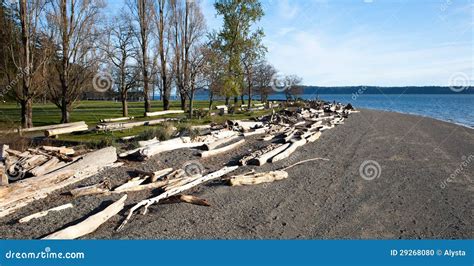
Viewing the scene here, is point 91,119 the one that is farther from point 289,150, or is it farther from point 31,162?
point 289,150

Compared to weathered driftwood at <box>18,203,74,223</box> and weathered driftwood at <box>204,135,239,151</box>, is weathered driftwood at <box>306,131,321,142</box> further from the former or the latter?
weathered driftwood at <box>18,203,74,223</box>

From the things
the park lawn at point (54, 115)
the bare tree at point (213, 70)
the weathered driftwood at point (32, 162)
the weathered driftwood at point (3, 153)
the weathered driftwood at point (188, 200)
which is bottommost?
the weathered driftwood at point (188, 200)

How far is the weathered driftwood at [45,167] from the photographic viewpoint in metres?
9.33

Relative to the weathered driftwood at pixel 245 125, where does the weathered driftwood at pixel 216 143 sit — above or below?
below

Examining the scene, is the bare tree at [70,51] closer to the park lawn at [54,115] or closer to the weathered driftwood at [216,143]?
the park lawn at [54,115]

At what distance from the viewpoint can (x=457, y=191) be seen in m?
10.2

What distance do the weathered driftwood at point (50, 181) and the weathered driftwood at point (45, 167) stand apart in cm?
33

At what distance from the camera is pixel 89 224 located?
671 centimetres

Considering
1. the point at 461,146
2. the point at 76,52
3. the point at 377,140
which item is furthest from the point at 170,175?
the point at 76,52

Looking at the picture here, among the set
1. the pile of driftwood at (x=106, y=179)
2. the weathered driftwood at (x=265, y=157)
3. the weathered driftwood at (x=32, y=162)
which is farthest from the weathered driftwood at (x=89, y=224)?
the weathered driftwood at (x=265, y=157)

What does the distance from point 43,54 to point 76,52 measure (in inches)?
125

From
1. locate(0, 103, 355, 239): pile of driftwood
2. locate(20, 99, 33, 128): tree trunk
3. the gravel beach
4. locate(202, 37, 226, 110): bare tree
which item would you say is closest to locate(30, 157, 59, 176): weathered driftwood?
locate(0, 103, 355, 239): pile of driftwood

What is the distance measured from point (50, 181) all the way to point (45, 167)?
0.91m

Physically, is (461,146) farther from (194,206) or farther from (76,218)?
(76,218)
